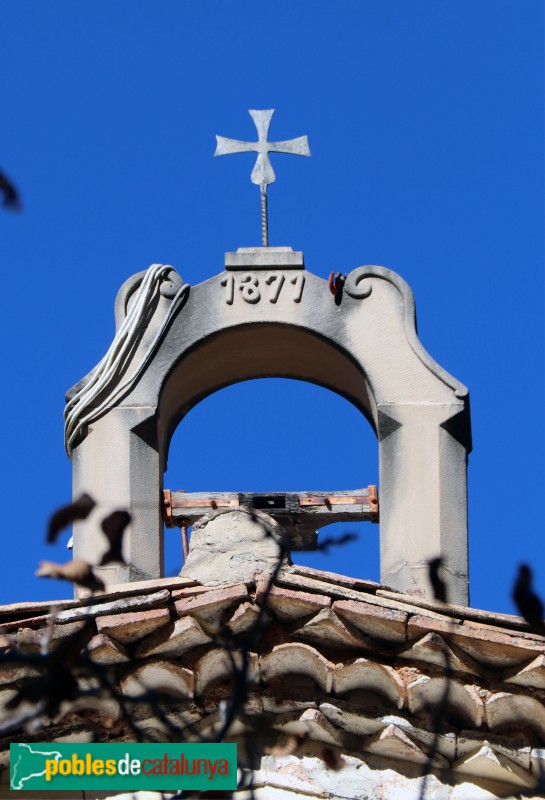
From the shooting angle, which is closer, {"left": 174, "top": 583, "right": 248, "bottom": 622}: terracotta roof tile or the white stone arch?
{"left": 174, "top": 583, "right": 248, "bottom": 622}: terracotta roof tile

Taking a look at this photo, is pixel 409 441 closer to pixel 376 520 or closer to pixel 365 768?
pixel 376 520

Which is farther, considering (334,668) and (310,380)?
(310,380)

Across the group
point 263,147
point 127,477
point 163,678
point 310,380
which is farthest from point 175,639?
point 263,147

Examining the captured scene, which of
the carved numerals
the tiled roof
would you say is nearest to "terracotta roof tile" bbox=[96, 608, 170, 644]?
the tiled roof

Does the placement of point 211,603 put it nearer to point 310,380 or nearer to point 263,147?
point 310,380

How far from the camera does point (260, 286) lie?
463 inches

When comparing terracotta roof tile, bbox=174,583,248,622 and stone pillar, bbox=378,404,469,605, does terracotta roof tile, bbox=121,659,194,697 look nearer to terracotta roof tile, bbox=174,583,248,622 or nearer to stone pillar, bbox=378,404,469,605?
terracotta roof tile, bbox=174,583,248,622

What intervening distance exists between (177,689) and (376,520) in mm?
2991

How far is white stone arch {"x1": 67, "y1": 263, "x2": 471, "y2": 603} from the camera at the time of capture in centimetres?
1101

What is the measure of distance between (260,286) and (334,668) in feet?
11.6

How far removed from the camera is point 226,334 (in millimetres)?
11719

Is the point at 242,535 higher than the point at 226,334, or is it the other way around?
the point at 226,334

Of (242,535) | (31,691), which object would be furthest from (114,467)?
(31,691)

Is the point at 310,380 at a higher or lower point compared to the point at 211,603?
higher
